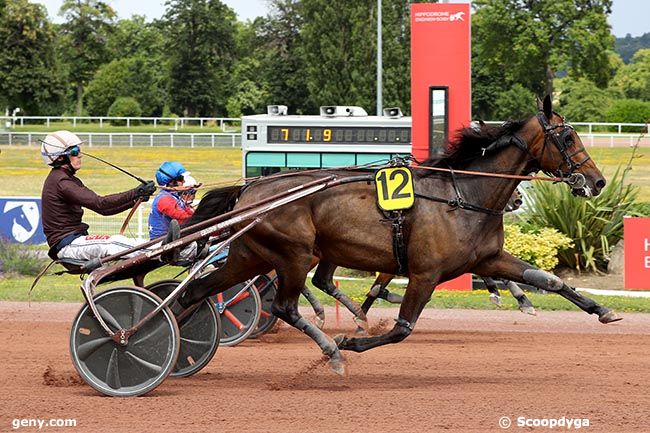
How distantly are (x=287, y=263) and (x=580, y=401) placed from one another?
7.11ft

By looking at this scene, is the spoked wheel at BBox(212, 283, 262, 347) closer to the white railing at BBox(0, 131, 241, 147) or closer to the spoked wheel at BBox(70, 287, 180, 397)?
the spoked wheel at BBox(70, 287, 180, 397)

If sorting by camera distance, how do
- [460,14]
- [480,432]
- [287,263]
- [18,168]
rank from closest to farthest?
1. [480,432]
2. [287,263]
3. [460,14]
4. [18,168]

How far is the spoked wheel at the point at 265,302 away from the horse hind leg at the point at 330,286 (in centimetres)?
62

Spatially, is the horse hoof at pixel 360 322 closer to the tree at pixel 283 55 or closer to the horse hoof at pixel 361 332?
the horse hoof at pixel 361 332

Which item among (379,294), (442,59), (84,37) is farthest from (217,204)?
(84,37)

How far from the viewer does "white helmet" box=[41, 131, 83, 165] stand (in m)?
7.89

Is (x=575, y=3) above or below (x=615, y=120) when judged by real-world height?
above

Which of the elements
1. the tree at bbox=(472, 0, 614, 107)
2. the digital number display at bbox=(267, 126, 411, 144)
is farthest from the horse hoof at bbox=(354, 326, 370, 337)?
the tree at bbox=(472, 0, 614, 107)

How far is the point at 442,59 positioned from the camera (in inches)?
529

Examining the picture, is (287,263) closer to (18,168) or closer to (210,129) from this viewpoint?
(18,168)

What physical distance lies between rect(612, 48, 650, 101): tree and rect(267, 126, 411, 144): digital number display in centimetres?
5288

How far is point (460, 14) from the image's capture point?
1338 centimetres

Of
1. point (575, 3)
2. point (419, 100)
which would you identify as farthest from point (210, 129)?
point (419, 100)

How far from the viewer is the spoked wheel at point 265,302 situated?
1014 centimetres
